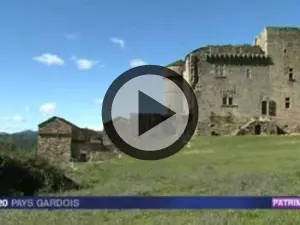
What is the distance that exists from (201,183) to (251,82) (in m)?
39.4

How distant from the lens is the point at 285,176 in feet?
64.5

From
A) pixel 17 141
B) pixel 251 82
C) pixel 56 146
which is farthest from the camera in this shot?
pixel 17 141

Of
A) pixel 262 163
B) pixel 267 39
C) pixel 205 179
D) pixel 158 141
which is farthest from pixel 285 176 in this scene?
pixel 267 39

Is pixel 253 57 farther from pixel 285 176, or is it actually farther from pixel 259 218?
pixel 259 218

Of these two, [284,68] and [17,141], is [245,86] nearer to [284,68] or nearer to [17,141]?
[284,68]

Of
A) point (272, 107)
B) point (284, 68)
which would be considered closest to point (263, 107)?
point (272, 107)

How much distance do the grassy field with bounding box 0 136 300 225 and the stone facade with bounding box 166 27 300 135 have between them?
13.0m

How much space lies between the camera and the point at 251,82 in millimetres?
57094

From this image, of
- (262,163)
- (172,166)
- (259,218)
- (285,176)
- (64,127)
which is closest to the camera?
(259,218)

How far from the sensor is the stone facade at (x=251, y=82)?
5678 cm

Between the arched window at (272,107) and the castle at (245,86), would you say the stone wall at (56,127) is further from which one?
the arched window at (272,107)

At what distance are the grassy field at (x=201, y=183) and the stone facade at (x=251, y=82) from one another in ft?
42.8

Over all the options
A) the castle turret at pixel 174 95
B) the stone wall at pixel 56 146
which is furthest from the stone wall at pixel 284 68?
the stone wall at pixel 56 146

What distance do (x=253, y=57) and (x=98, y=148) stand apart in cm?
2113
